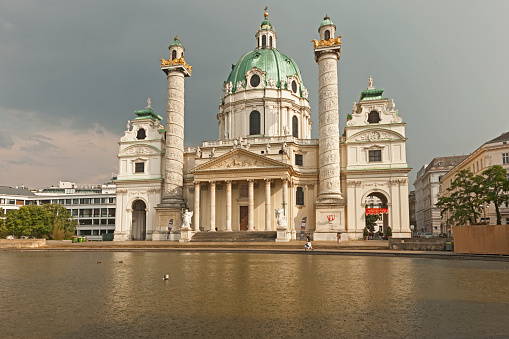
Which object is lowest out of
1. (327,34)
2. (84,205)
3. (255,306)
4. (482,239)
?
(255,306)

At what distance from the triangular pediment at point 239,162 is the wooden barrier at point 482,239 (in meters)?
26.4

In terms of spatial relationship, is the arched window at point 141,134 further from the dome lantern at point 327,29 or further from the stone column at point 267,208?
the dome lantern at point 327,29

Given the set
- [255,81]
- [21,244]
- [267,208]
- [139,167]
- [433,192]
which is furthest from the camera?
[433,192]

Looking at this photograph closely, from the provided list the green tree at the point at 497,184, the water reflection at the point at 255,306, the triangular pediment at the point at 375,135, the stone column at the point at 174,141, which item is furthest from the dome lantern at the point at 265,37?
the water reflection at the point at 255,306

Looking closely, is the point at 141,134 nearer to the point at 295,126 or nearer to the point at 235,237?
the point at 295,126

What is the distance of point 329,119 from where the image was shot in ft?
158

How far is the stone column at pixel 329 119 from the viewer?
47781mm

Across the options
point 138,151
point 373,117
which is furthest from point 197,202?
point 373,117

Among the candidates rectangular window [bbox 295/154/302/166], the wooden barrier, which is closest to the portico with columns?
rectangular window [bbox 295/154/302/166]

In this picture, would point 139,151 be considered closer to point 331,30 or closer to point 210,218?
point 210,218

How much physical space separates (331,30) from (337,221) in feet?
72.8

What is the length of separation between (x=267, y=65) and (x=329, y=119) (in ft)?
66.0

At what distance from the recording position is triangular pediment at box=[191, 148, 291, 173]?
50569mm

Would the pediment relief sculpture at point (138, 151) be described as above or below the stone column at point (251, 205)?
above
